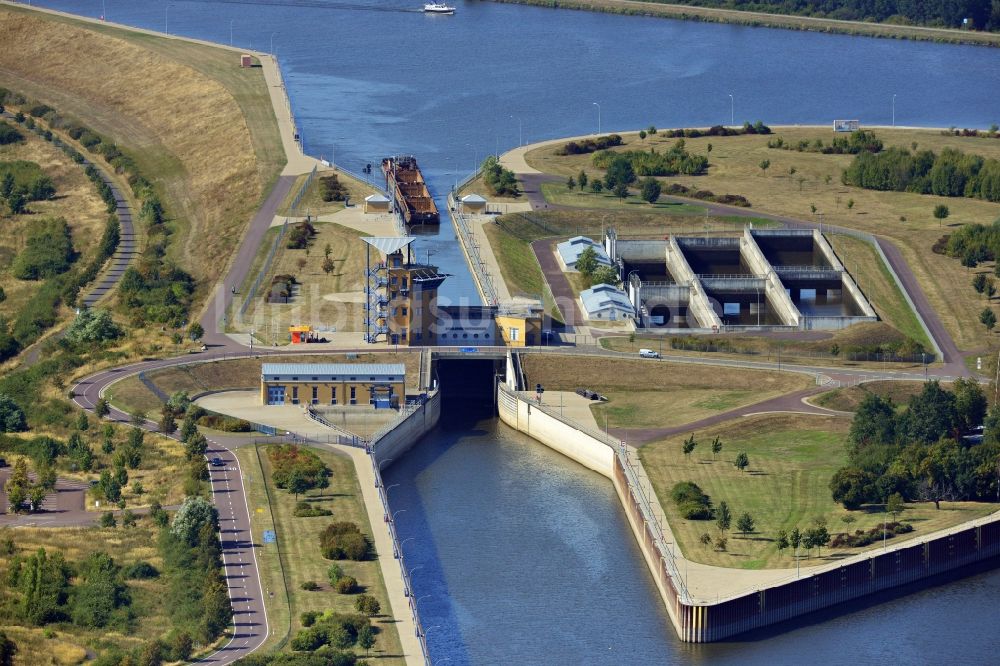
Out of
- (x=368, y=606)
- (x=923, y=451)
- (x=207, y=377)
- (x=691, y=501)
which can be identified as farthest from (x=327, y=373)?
(x=923, y=451)

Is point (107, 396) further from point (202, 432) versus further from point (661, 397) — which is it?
point (661, 397)

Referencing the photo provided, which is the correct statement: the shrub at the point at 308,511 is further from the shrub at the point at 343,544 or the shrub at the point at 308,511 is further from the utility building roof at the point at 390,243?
the utility building roof at the point at 390,243

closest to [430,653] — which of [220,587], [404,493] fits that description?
[220,587]

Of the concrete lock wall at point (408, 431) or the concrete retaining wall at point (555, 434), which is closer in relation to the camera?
the concrete lock wall at point (408, 431)

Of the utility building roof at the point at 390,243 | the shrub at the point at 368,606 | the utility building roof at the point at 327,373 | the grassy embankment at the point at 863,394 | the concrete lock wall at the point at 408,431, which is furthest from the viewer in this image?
the utility building roof at the point at 390,243

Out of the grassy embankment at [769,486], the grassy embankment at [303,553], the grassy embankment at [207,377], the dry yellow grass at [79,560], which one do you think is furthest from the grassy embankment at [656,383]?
the dry yellow grass at [79,560]

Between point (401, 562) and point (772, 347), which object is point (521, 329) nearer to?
point (772, 347)
